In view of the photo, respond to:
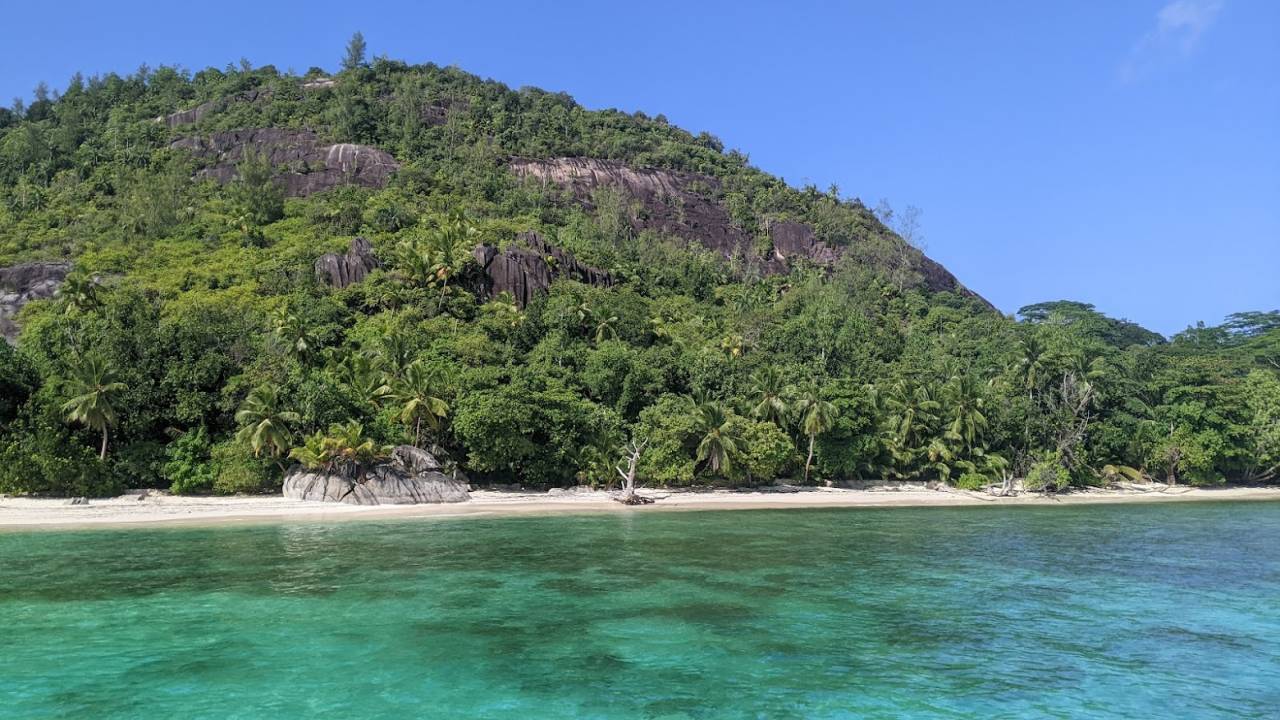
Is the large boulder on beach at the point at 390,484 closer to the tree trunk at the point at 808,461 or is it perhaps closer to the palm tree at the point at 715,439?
the palm tree at the point at 715,439

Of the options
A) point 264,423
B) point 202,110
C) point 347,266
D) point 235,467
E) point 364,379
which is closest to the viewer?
point 264,423

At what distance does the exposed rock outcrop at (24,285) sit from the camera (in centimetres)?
6831

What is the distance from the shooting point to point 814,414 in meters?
56.3

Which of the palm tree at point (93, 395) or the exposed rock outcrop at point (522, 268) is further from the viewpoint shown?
the exposed rock outcrop at point (522, 268)

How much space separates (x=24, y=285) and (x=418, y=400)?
48850 millimetres

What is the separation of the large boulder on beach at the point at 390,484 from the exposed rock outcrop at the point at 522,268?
3192 centimetres

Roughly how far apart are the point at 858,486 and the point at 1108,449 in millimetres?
22843

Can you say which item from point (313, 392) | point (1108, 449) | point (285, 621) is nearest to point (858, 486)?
point (1108, 449)

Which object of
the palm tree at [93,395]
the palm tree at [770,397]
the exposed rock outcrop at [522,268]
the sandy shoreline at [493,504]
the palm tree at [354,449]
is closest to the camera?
the sandy shoreline at [493,504]

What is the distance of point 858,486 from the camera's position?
201ft

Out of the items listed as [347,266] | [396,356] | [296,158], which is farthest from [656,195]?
[396,356]

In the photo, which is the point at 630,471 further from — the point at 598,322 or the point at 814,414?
the point at 598,322

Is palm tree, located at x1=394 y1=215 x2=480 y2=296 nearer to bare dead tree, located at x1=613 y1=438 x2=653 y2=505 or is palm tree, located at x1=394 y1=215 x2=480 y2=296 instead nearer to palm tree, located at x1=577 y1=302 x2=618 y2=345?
palm tree, located at x1=577 y1=302 x2=618 y2=345

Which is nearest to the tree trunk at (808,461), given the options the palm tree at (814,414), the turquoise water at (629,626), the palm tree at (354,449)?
the palm tree at (814,414)
